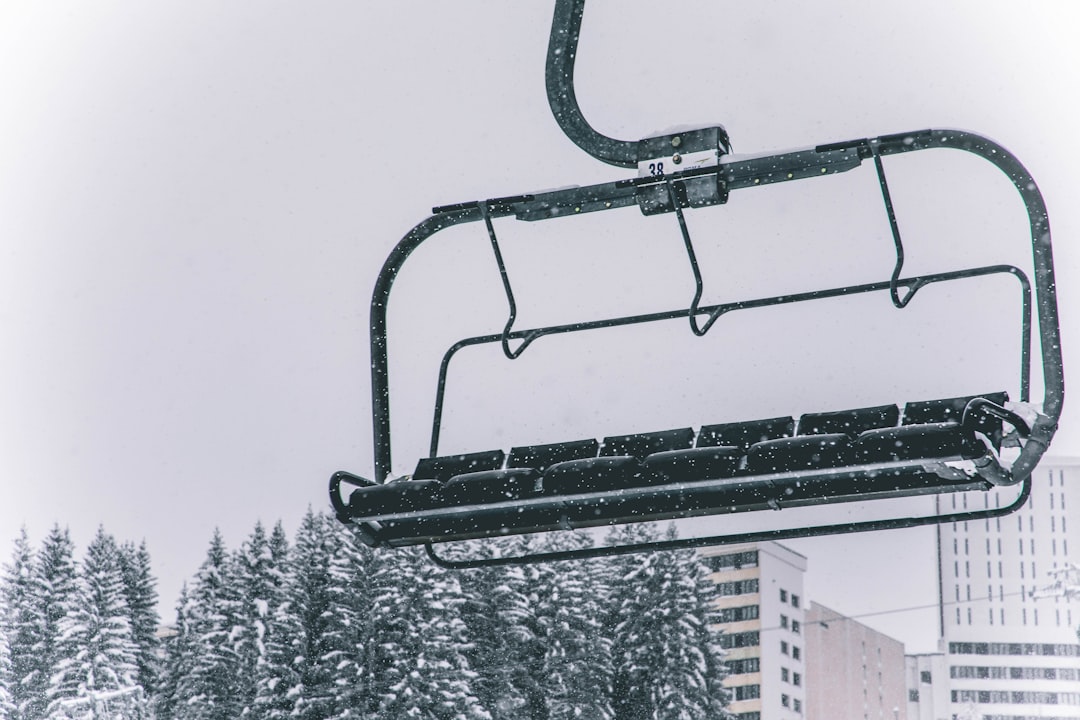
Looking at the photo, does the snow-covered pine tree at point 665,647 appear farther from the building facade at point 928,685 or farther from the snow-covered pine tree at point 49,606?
the building facade at point 928,685

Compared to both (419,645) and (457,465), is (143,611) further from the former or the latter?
(457,465)

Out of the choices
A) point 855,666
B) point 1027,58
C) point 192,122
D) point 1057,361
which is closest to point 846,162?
point 1057,361

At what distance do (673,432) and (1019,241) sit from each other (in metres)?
104

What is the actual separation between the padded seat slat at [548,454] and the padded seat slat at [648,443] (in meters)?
0.07

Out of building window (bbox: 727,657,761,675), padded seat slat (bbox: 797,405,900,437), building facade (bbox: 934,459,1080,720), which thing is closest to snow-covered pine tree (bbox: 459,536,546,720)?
building window (bbox: 727,657,761,675)

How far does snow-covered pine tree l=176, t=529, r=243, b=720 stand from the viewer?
136 ft

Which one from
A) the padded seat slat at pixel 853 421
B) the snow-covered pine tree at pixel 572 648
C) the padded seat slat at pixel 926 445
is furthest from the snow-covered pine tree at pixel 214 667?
the padded seat slat at pixel 926 445

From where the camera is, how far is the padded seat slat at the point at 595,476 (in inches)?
176

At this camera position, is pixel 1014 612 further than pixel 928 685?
Yes

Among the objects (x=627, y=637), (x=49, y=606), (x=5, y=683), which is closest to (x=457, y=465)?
(x=627, y=637)

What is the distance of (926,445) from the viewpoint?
418cm

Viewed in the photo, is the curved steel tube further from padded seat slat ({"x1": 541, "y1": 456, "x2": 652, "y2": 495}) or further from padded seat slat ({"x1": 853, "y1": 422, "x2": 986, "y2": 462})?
padded seat slat ({"x1": 853, "y1": 422, "x2": 986, "y2": 462})

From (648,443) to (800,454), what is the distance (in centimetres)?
61

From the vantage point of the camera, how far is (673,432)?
4.76 m
